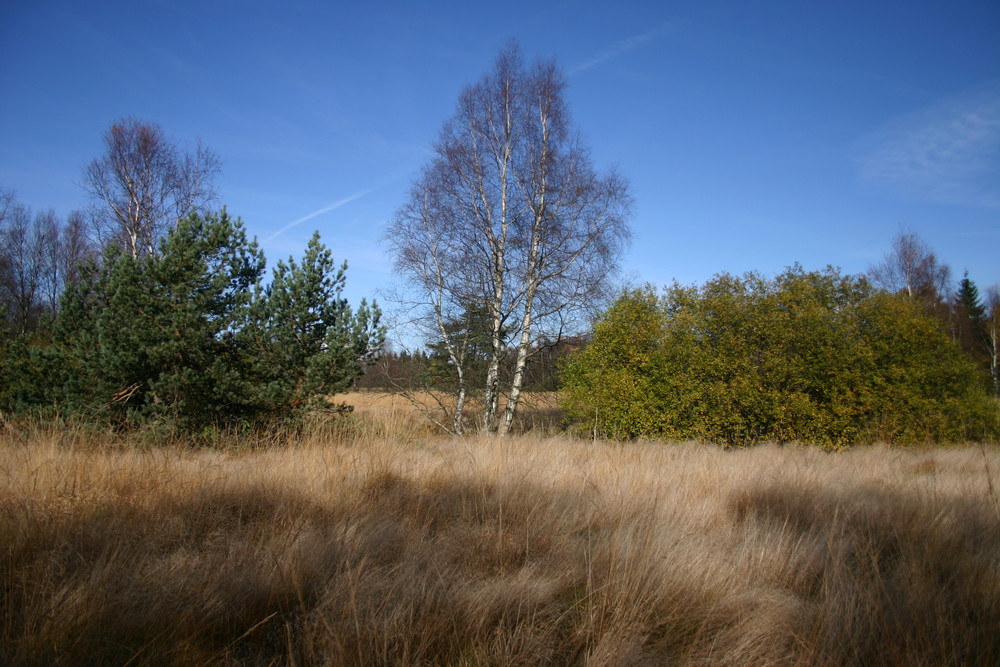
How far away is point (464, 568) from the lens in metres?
2.38

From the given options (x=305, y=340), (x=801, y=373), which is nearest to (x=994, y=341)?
(x=801, y=373)

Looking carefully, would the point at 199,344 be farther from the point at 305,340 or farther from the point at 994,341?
the point at 994,341

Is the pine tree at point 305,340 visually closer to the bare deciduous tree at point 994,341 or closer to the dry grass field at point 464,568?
the dry grass field at point 464,568

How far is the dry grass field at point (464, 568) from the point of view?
179cm

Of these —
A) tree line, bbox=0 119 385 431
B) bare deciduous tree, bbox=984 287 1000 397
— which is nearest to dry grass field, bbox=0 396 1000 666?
tree line, bbox=0 119 385 431

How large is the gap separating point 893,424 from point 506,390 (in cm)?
705

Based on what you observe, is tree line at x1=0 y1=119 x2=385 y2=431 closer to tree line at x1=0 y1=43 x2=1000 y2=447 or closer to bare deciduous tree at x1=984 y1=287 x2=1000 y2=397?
tree line at x1=0 y1=43 x2=1000 y2=447

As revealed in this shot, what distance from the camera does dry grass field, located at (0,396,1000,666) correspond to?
70.6 inches

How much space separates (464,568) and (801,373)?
790 cm

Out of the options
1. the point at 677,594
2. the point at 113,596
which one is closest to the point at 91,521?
the point at 113,596

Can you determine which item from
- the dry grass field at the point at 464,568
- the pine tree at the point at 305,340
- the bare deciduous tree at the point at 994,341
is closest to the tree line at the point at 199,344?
the pine tree at the point at 305,340

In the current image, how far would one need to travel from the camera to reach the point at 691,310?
30.0 feet

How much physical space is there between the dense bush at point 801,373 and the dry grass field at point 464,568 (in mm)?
4336

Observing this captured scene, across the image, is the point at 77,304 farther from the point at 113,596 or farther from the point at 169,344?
the point at 113,596
